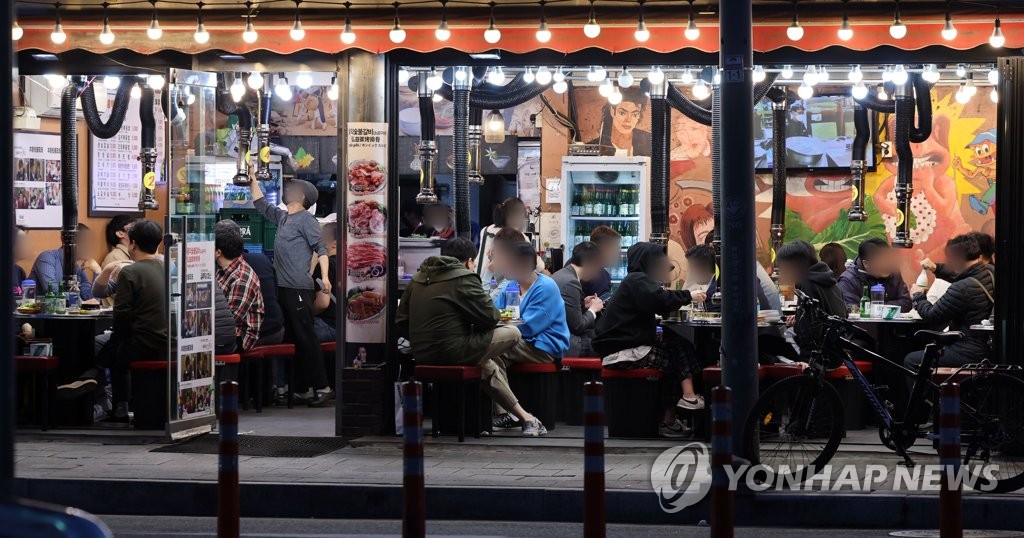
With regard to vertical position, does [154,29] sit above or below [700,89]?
above

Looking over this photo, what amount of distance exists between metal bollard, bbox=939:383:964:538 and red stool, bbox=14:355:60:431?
8.08m

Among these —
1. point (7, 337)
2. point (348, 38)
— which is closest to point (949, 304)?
point (348, 38)

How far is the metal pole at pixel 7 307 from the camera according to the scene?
5.21m

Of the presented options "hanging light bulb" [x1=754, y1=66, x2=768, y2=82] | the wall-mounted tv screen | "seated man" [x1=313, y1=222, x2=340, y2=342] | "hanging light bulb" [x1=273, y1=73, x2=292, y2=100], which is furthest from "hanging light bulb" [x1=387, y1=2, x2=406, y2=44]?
the wall-mounted tv screen

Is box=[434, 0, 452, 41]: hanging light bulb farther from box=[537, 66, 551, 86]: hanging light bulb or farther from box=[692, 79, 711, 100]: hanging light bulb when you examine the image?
box=[692, 79, 711, 100]: hanging light bulb

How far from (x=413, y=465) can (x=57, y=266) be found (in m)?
10.2

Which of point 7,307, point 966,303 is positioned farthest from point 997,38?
point 7,307

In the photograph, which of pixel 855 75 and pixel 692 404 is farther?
pixel 855 75

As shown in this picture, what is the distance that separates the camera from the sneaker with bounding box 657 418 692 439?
11680 mm

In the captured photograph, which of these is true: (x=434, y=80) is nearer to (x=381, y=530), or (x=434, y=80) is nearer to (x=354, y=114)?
(x=354, y=114)

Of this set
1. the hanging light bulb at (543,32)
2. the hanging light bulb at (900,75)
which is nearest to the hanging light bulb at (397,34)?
the hanging light bulb at (543,32)

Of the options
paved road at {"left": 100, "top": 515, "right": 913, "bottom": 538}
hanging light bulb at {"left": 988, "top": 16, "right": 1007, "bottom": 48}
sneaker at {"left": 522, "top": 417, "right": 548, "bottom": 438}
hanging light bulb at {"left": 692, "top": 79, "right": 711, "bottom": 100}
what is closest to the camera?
paved road at {"left": 100, "top": 515, "right": 913, "bottom": 538}

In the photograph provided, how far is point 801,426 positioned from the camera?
9398 millimetres

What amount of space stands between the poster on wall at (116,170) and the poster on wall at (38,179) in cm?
53
